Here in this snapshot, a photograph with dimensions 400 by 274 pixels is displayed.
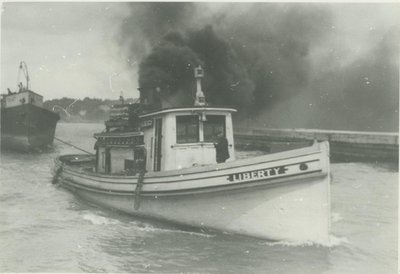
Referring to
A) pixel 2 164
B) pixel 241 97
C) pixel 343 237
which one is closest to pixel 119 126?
pixel 343 237

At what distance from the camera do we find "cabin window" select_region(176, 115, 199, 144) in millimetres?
9008

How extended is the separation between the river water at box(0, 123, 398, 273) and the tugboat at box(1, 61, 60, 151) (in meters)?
14.2

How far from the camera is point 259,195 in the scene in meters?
7.41

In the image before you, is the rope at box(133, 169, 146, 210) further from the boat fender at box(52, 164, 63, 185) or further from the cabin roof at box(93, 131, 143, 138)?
the boat fender at box(52, 164, 63, 185)

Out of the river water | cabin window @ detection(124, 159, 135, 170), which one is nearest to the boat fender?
the river water

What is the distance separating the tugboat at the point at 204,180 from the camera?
7.14 m

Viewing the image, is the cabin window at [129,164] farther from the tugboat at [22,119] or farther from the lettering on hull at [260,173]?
the tugboat at [22,119]

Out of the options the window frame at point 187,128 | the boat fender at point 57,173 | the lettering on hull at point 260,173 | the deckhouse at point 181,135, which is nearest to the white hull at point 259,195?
the lettering on hull at point 260,173

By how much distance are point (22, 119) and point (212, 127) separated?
19.6 m

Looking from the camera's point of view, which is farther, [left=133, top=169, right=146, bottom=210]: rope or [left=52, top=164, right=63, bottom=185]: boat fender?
[left=52, top=164, right=63, bottom=185]: boat fender

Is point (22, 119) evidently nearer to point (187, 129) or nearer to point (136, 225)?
point (136, 225)

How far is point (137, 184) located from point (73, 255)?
2017 mm

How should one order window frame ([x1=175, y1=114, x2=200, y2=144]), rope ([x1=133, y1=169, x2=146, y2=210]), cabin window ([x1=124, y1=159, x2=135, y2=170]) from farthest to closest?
cabin window ([x1=124, y1=159, x2=135, y2=170]) → window frame ([x1=175, y1=114, x2=200, y2=144]) → rope ([x1=133, y1=169, x2=146, y2=210])

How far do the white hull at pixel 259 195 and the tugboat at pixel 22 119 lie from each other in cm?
1947
